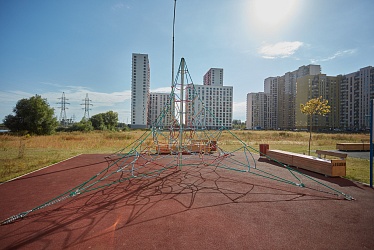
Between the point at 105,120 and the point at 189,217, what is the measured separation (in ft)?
235

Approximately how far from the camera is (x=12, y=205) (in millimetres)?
5348

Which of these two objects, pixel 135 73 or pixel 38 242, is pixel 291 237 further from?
pixel 135 73

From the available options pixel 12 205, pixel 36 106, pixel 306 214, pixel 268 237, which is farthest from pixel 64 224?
pixel 36 106

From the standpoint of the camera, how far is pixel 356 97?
73.1 m

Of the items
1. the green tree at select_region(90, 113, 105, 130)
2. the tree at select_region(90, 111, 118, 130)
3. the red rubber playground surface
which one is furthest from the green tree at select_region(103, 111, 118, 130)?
the red rubber playground surface

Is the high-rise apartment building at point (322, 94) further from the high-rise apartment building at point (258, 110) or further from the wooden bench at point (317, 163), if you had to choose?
the wooden bench at point (317, 163)

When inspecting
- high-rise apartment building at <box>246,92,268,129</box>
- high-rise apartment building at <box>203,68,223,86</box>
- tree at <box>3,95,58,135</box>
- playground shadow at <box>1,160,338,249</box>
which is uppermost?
high-rise apartment building at <box>203,68,223,86</box>

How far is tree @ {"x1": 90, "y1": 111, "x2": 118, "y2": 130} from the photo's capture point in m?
64.6

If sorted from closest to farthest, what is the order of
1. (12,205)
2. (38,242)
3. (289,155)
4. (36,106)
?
(38,242)
(12,205)
(289,155)
(36,106)

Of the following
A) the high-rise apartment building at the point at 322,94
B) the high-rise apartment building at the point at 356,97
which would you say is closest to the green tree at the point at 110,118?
the high-rise apartment building at the point at 322,94

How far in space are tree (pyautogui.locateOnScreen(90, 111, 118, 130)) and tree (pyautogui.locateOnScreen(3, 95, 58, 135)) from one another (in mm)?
22791

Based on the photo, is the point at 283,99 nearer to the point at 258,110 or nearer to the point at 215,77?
the point at 258,110

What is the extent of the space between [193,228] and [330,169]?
7.42 m

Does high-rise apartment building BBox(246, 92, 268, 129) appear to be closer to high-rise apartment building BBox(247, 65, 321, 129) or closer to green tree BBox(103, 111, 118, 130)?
high-rise apartment building BBox(247, 65, 321, 129)
